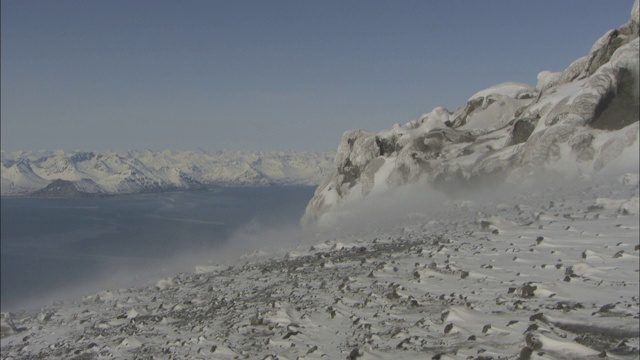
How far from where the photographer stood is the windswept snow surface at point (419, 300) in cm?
1090

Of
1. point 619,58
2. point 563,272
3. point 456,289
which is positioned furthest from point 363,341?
point 619,58

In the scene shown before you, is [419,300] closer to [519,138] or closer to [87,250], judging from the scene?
[519,138]

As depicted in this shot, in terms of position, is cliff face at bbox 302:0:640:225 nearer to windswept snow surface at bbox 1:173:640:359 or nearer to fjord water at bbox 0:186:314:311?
windswept snow surface at bbox 1:173:640:359

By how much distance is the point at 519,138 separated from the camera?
128 feet

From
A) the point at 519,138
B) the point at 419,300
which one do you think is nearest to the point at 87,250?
the point at 519,138

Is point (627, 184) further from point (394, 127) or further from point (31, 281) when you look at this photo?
point (31, 281)

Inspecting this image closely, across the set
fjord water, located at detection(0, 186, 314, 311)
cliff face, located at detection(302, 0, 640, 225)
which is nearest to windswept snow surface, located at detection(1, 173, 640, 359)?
cliff face, located at detection(302, 0, 640, 225)

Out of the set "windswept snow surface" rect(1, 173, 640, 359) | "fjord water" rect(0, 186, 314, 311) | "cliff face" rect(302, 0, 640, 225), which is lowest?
"fjord water" rect(0, 186, 314, 311)

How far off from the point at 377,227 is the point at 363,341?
2089cm

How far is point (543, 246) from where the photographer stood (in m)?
17.5

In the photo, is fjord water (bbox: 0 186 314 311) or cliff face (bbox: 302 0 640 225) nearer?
cliff face (bbox: 302 0 640 225)

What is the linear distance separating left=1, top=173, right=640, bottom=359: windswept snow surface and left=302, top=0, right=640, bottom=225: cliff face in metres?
4.70

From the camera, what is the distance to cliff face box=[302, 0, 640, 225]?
31188 mm

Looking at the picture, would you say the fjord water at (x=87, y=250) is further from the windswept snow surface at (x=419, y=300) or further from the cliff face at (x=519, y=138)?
the windswept snow surface at (x=419, y=300)
